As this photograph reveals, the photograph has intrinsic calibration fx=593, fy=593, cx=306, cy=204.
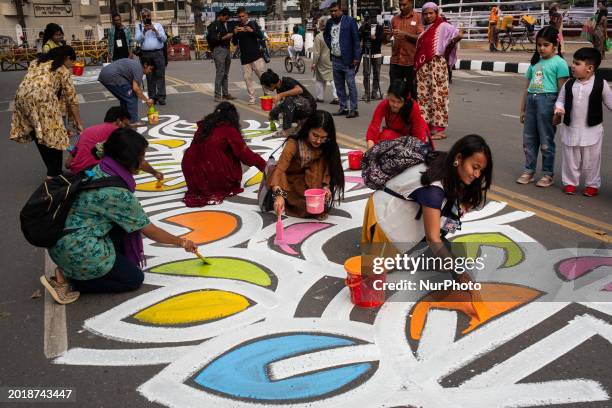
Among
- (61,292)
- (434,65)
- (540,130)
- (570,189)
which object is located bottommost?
(61,292)

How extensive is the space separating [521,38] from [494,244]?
1942 centimetres

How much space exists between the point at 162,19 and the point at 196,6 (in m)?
26.1

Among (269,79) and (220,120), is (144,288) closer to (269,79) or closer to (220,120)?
(220,120)

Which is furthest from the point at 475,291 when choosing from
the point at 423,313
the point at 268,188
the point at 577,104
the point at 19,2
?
the point at 19,2

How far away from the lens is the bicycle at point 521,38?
21.0 metres

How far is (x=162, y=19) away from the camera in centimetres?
6425

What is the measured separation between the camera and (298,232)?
4.87 meters

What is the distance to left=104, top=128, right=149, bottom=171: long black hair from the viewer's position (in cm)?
363

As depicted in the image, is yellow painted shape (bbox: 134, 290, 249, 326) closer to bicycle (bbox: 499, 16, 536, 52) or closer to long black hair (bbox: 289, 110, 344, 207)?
long black hair (bbox: 289, 110, 344, 207)

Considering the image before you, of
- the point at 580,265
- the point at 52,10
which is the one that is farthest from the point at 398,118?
the point at 52,10

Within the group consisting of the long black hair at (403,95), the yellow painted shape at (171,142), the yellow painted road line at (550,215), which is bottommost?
the yellow painted road line at (550,215)

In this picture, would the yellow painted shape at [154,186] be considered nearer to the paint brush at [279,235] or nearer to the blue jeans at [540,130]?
the paint brush at [279,235]

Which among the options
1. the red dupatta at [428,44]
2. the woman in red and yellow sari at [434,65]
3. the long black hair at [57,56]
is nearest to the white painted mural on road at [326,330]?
the long black hair at [57,56]

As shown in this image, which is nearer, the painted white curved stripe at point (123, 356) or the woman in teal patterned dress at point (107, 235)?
the painted white curved stripe at point (123, 356)
